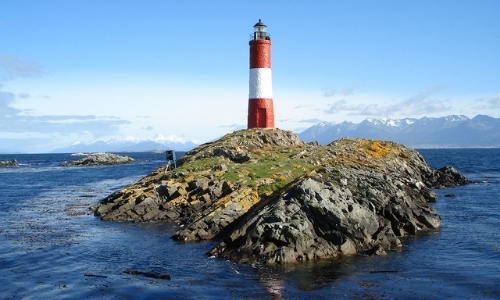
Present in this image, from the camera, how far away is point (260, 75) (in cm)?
5366

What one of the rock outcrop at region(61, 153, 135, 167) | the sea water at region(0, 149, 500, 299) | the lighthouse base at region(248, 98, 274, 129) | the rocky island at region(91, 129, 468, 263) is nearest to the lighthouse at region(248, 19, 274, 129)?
the lighthouse base at region(248, 98, 274, 129)

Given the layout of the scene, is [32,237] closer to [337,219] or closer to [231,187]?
[231,187]

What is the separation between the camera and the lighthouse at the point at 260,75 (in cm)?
5362

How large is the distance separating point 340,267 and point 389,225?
287 inches

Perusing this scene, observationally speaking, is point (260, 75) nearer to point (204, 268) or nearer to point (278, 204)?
point (278, 204)

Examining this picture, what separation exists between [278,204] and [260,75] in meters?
28.7

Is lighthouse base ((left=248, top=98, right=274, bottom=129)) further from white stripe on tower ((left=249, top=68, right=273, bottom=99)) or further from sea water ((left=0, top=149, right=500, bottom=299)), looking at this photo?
sea water ((left=0, top=149, right=500, bottom=299))

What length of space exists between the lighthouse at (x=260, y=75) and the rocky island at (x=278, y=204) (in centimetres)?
532

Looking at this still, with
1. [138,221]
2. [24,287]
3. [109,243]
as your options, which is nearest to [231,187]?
[138,221]

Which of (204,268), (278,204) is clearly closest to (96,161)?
(278,204)

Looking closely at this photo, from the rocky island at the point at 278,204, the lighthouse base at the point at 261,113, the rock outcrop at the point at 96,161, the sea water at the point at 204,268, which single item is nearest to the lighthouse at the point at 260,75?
the lighthouse base at the point at 261,113

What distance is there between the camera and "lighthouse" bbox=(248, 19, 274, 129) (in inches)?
2111

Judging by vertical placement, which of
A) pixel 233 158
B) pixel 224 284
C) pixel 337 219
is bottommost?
pixel 224 284

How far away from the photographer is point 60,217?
37500 mm
